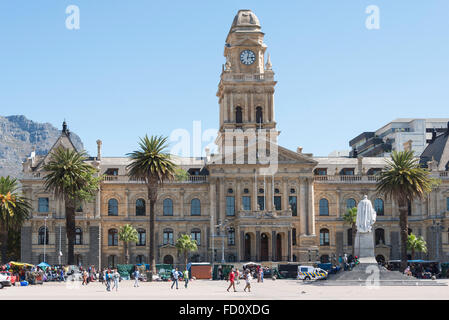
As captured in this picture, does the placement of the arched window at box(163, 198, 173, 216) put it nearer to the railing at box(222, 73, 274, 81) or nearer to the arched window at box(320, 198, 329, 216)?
the railing at box(222, 73, 274, 81)

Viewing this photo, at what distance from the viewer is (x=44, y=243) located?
9950 centimetres

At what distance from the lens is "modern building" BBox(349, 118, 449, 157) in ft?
525

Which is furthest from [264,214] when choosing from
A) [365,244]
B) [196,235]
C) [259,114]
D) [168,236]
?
[365,244]

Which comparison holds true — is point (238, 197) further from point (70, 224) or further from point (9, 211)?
point (9, 211)

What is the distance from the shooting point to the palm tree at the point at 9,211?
301 feet

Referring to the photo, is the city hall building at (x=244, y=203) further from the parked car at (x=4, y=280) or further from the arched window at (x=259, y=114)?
the parked car at (x=4, y=280)

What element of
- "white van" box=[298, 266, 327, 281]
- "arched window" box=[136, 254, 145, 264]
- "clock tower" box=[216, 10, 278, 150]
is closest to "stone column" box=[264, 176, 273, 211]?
"clock tower" box=[216, 10, 278, 150]

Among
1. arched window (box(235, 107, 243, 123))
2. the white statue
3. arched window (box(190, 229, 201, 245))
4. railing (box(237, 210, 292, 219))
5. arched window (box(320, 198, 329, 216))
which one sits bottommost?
arched window (box(190, 229, 201, 245))

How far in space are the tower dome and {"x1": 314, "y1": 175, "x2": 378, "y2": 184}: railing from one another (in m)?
24.9

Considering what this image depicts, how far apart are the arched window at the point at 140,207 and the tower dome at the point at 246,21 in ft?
97.2

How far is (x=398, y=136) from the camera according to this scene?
159625 millimetres

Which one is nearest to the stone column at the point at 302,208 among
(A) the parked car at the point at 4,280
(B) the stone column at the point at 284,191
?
(B) the stone column at the point at 284,191

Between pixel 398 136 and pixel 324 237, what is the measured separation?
5679cm
